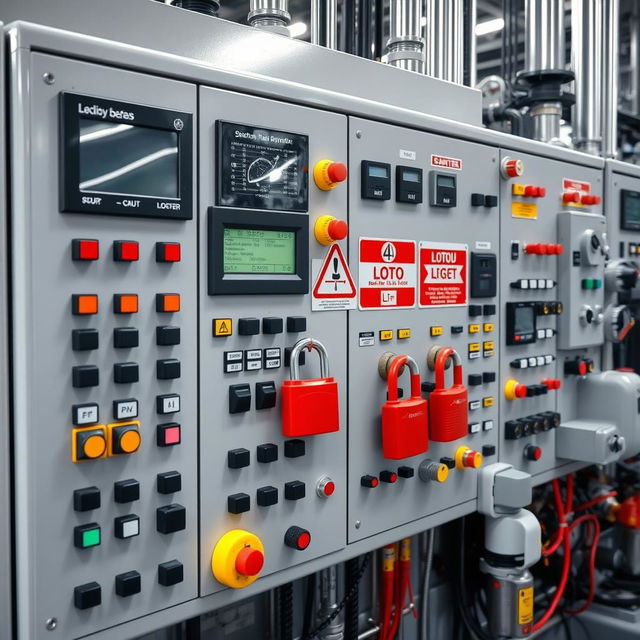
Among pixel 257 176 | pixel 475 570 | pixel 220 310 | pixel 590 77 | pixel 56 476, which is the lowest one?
pixel 475 570

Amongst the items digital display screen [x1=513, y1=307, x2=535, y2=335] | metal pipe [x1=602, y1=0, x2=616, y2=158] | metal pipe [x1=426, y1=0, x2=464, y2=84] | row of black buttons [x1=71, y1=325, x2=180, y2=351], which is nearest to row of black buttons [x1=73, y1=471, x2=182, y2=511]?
row of black buttons [x1=71, y1=325, x2=180, y2=351]

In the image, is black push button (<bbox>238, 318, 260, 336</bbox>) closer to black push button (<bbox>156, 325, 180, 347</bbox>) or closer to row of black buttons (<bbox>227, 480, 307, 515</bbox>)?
black push button (<bbox>156, 325, 180, 347</bbox>)

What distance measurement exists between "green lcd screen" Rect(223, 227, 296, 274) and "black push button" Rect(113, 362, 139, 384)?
9.3 inches

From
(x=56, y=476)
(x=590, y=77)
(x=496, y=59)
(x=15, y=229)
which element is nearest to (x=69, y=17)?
(x=15, y=229)

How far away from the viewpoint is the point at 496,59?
5.95 metres

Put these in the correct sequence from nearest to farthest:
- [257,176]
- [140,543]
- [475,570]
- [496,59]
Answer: [140,543] < [257,176] < [475,570] < [496,59]

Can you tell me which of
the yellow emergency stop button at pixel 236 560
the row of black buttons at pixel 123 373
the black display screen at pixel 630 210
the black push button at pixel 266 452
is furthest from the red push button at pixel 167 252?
the black display screen at pixel 630 210

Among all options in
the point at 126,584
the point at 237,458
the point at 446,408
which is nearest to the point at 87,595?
the point at 126,584

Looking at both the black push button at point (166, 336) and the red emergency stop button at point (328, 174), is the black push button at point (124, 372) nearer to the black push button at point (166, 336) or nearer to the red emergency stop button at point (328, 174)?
the black push button at point (166, 336)

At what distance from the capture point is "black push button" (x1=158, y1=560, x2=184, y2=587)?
1.08 meters

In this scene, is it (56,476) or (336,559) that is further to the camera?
(336,559)

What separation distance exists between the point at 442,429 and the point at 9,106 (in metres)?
1.00

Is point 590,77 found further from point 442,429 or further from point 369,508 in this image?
point 369,508

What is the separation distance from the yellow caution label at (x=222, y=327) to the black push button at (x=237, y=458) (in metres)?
0.20
